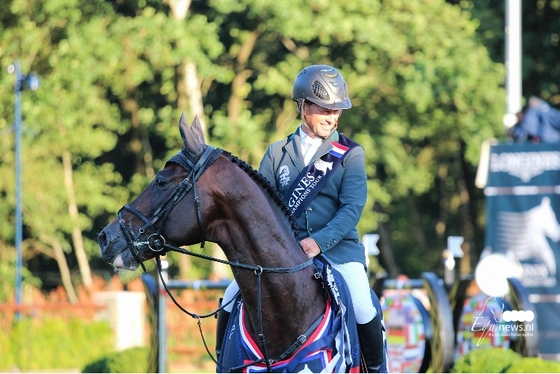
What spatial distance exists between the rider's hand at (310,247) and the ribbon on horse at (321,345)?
0.38ft

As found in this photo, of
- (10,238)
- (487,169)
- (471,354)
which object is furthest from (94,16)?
(471,354)

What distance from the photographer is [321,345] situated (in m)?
6.38

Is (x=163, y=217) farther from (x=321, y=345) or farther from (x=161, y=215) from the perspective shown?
(x=321, y=345)

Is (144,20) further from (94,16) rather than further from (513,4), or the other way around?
(513,4)

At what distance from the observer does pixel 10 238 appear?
30.2 m

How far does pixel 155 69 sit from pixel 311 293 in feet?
75.8

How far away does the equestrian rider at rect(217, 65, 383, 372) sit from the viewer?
683 cm

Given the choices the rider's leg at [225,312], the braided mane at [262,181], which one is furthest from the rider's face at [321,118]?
the rider's leg at [225,312]

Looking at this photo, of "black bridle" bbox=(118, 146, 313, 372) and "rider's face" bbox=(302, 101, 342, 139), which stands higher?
"rider's face" bbox=(302, 101, 342, 139)

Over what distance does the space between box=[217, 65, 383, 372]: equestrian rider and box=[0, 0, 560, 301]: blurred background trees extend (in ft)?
65.4

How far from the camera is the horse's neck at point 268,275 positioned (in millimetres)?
6270

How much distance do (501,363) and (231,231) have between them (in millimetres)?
4053

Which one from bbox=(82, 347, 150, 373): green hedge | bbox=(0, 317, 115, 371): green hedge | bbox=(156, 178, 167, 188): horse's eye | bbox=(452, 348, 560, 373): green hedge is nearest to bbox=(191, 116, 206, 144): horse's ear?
bbox=(156, 178, 167, 188): horse's eye

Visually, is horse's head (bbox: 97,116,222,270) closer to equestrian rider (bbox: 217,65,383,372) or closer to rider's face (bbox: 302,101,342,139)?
equestrian rider (bbox: 217,65,383,372)
